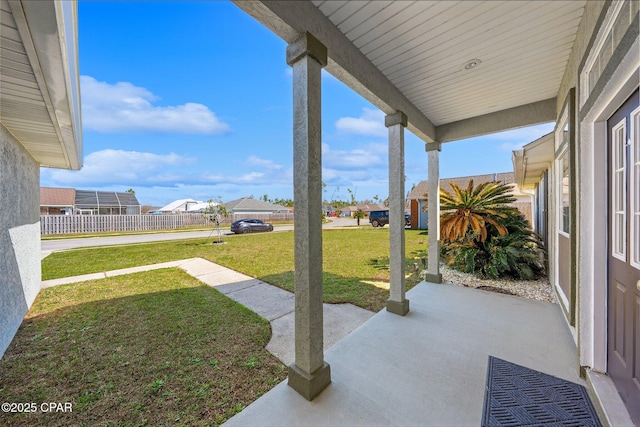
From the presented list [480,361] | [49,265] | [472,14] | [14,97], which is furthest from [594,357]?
[49,265]

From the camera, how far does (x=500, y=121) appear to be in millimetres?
3980

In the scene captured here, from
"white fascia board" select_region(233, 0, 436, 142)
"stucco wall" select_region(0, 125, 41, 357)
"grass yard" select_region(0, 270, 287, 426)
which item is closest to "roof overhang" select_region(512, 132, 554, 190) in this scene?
"white fascia board" select_region(233, 0, 436, 142)

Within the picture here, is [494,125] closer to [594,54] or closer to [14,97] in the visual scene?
[594,54]

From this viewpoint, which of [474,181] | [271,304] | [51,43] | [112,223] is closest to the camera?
[51,43]

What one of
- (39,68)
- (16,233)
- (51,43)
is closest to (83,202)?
(16,233)

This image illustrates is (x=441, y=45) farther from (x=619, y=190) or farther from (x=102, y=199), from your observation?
(x=102, y=199)

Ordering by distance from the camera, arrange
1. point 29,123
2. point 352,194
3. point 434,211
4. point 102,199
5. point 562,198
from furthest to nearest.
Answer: point 352,194 → point 102,199 → point 434,211 → point 562,198 → point 29,123

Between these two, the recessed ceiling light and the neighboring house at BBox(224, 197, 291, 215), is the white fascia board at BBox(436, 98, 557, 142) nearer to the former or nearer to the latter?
the recessed ceiling light

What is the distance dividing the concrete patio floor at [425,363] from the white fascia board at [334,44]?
278 cm

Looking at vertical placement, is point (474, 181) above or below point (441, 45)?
above

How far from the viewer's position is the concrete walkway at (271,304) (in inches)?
112

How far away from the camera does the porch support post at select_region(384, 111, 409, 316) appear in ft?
10.6

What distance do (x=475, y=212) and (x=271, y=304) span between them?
4.70 metres

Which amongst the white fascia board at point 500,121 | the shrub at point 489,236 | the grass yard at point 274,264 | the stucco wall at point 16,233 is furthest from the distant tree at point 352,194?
the stucco wall at point 16,233
